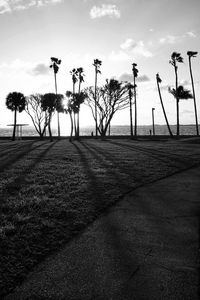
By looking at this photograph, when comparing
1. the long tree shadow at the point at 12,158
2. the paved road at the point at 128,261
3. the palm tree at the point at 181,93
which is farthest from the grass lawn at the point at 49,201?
the palm tree at the point at 181,93

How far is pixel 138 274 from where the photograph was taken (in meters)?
3.61

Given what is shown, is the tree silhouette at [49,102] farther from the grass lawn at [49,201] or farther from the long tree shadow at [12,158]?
the grass lawn at [49,201]

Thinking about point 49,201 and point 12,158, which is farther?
point 12,158

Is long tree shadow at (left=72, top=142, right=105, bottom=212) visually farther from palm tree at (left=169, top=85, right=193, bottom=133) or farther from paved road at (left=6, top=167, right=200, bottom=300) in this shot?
palm tree at (left=169, top=85, right=193, bottom=133)

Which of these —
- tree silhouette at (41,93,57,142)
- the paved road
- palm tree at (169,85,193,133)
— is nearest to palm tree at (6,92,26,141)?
tree silhouette at (41,93,57,142)

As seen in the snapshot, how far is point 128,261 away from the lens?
13.0ft

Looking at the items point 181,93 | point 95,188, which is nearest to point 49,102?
point 181,93

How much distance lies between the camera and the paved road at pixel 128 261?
326 cm

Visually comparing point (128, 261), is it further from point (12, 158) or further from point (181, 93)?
point (181, 93)

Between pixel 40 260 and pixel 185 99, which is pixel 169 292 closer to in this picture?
pixel 40 260

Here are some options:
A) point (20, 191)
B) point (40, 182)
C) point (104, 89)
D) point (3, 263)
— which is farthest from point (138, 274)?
point (104, 89)

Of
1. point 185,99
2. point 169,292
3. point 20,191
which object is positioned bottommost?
point 169,292

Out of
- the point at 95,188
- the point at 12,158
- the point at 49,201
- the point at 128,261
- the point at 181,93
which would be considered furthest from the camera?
the point at 181,93

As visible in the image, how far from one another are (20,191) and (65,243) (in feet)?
12.9
